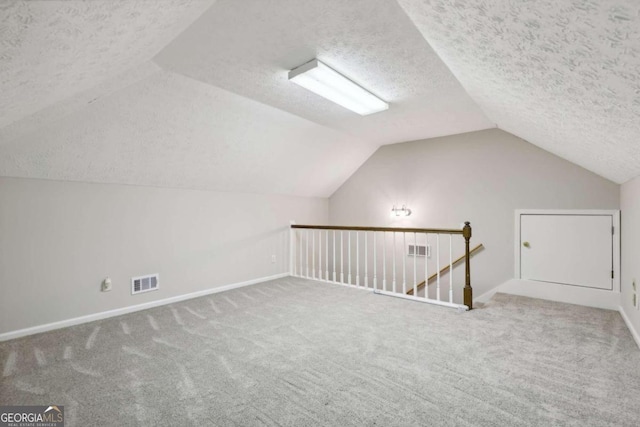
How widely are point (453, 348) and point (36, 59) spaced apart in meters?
3.06

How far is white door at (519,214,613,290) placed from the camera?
3.44 meters

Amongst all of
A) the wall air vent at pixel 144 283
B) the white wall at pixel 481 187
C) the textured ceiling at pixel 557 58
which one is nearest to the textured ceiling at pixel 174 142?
the wall air vent at pixel 144 283

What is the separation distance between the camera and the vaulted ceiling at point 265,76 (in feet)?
3.78

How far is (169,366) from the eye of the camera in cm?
208

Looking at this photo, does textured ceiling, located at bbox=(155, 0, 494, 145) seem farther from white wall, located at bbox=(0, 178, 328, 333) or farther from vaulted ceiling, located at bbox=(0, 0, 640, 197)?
white wall, located at bbox=(0, 178, 328, 333)

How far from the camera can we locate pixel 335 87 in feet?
8.87

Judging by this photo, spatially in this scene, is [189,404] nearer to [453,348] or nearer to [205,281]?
[453,348]

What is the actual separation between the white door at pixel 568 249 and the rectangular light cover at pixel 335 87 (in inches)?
104

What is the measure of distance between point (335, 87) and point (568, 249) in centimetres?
347

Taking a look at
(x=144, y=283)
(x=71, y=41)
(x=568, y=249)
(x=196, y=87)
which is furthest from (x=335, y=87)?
(x=568, y=249)

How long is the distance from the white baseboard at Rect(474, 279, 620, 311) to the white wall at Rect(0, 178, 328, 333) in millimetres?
3605

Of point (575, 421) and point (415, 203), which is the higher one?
point (415, 203)

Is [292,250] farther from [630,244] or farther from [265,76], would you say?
[630,244]

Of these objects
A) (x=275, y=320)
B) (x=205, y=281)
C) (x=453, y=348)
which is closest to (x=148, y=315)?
(x=205, y=281)
